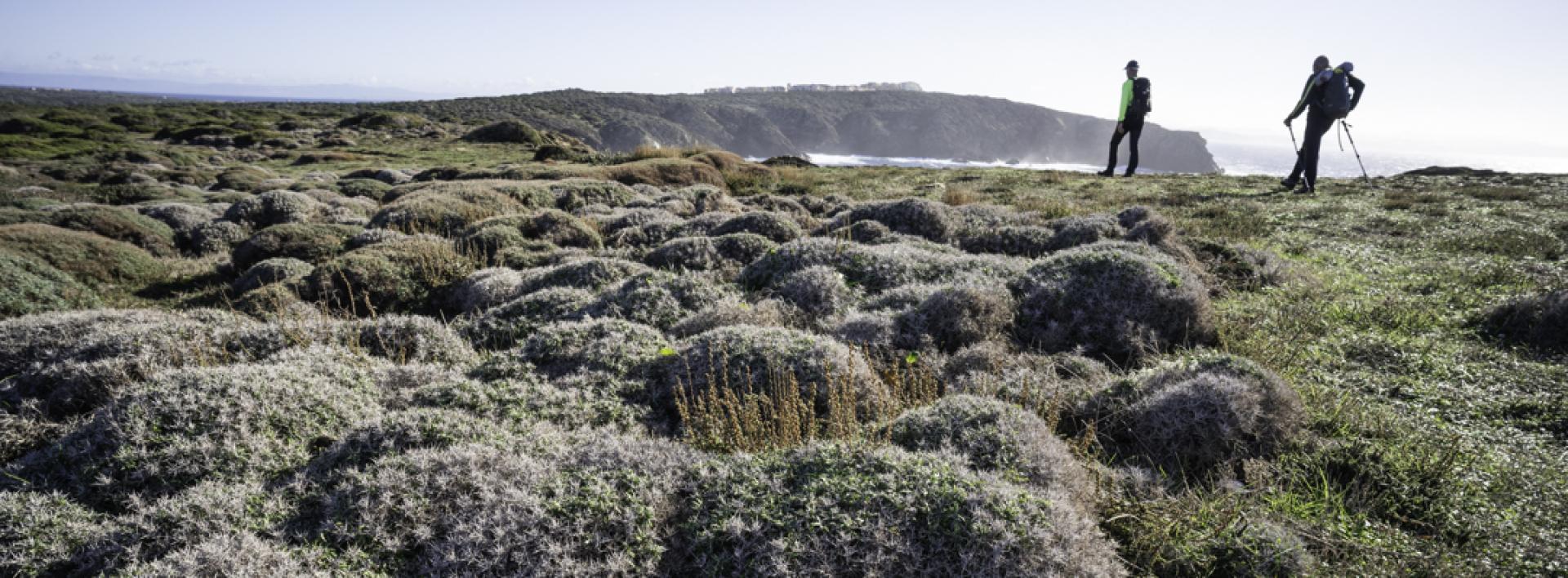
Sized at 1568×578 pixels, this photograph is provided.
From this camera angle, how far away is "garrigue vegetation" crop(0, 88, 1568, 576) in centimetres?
351

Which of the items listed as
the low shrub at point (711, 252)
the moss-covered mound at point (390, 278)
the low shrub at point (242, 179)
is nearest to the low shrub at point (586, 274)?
the low shrub at point (711, 252)

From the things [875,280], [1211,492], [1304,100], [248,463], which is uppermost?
[1304,100]

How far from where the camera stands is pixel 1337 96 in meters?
16.5

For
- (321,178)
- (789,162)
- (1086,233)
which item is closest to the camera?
(1086,233)

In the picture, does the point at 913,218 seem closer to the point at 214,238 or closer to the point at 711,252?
the point at 711,252

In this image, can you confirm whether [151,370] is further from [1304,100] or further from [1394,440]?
[1304,100]

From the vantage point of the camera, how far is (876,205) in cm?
1369

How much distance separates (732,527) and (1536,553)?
458cm

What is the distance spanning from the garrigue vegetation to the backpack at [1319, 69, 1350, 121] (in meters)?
5.24

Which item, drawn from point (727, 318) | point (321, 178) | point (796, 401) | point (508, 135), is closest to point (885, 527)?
point (796, 401)

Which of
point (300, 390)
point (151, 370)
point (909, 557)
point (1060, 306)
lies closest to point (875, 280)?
point (1060, 306)

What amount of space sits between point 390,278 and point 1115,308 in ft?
34.0

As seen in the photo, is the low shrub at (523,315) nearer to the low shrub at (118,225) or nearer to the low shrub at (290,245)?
the low shrub at (290,245)

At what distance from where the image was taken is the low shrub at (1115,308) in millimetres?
7012
